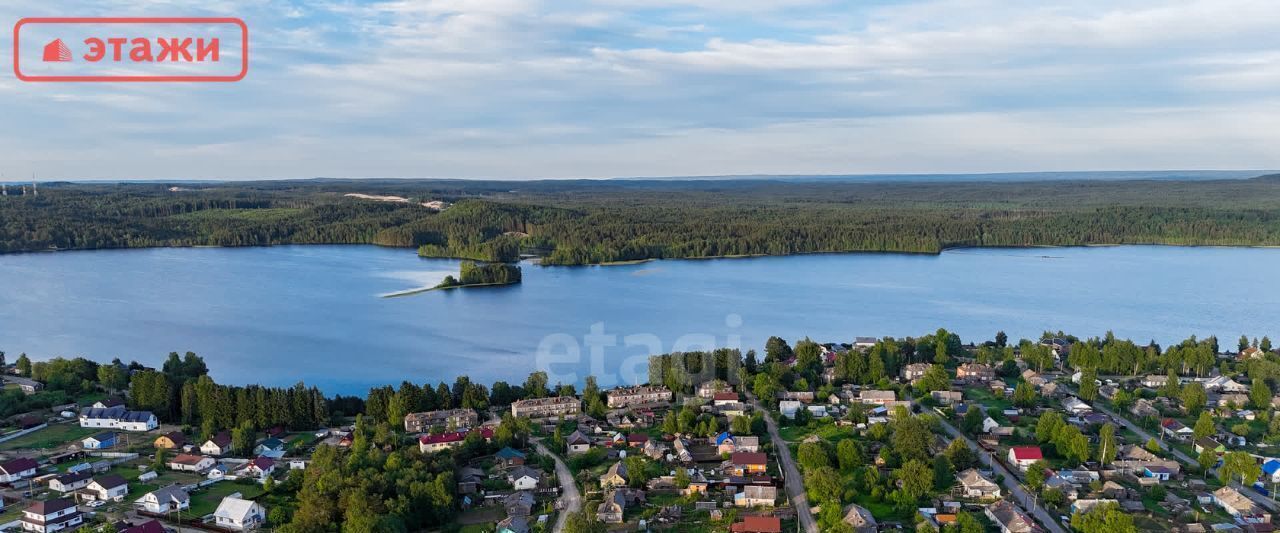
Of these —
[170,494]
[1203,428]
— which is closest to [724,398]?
[1203,428]

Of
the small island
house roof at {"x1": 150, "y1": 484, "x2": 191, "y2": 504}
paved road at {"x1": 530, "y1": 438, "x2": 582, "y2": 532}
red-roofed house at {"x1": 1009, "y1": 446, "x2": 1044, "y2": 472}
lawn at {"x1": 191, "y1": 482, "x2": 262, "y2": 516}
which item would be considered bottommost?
lawn at {"x1": 191, "y1": 482, "x2": 262, "y2": 516}

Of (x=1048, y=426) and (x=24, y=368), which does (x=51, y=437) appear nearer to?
(x=24, y=368)

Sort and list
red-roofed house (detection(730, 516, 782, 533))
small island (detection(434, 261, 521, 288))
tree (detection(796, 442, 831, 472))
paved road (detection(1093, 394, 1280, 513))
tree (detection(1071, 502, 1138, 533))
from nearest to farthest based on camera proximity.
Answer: tree (detection(1071, 502, 1138, 533)), red-roofed house (detection(730, 516, 782, 533)), paved road (detection(1093, 394, 1280, 513)), tree (detection(796, 442, 831, 472)), small island (detection(434, 261, 521, 288))

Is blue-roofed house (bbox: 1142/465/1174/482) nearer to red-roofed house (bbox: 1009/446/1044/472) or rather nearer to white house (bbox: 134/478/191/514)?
red-roofed house (bbox: 1009/446/1044/472)

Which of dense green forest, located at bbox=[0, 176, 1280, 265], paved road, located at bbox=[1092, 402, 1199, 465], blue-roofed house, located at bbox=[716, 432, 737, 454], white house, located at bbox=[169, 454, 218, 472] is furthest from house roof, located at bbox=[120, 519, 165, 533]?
dense green forest, located at bbox=[0, 176, 1280, 265]

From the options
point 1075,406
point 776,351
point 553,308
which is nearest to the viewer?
point 1075,406

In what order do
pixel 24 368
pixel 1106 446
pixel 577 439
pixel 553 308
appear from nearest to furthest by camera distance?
pixel 1106 446 < pixel 577 439 < pixel 24 368 < pixel 553 308

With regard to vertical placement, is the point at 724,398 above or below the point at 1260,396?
below
